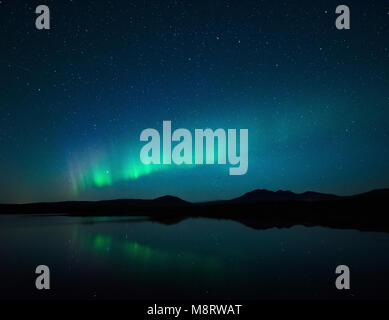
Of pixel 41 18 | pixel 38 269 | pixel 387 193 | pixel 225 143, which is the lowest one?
pixel 38 269

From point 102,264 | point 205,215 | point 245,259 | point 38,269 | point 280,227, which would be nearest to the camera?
point 38,269

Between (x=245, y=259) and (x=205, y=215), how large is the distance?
4749 mm

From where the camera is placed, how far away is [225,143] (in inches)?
146

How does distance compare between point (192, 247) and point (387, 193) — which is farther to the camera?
point (192, 247)

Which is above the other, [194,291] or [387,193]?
[387,193]

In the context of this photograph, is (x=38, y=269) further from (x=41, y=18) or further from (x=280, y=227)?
(x=280, y=227)
